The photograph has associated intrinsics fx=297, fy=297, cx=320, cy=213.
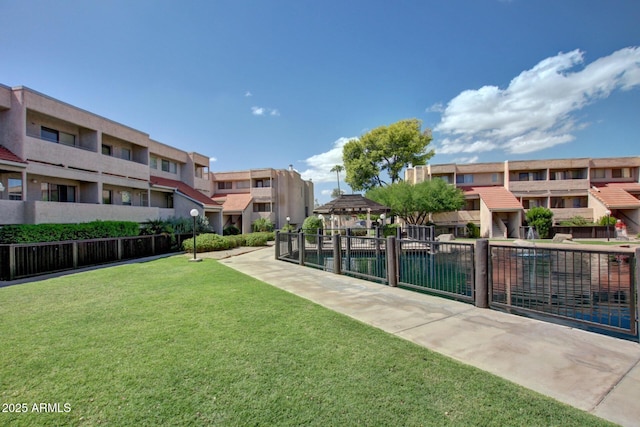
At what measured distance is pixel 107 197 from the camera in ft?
66.9

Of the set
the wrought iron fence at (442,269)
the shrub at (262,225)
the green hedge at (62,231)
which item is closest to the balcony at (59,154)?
the green hedge at (62,231)

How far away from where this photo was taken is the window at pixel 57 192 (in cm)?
1656

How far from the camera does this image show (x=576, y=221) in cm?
2891

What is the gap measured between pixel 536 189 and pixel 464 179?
712 centimetres

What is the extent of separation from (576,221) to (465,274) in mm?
31498

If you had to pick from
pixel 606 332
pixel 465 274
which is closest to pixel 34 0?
pixel 465 274

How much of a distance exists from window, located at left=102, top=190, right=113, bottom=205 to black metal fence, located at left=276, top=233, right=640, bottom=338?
1864 centimetres

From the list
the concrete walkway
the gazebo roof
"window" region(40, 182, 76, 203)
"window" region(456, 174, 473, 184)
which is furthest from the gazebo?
"window" region(456, 174, 473, 184)

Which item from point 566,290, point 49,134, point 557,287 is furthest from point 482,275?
point 49,134

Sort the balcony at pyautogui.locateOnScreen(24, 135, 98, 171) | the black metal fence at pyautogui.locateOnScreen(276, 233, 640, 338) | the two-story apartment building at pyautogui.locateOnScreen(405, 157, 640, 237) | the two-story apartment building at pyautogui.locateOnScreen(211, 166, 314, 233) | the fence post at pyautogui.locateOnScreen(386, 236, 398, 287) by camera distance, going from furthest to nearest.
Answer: the two-story apartment building at pyautogui.locateOnScreen(211, 166, 314, 233) < the two-story apartment building at pyautogui.locateOnScreen(405, 157, 640, 237) < the balcony at pyautogui.locateOnScreen(24, 135, 98, 171) < the fence post at pyautogui.locateOnScreen(386, 236, 398, 287) < the black metal fence at pyautogui.locateOnScreen(276, 233, 640, 338)

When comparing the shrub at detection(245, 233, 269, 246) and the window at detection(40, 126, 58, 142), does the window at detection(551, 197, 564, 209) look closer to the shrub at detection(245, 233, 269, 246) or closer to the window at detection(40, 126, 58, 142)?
the shrub at detection(245, 233, 269, 246)

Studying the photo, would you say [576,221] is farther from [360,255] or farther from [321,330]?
[321,330]

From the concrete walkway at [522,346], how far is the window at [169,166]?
25121mm

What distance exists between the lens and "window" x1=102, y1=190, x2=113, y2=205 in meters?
20.1
